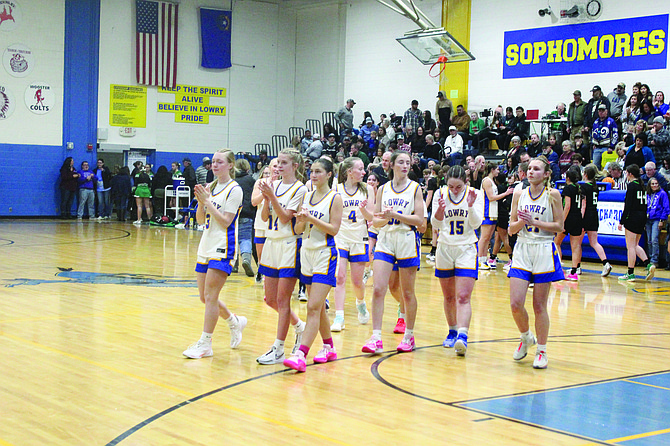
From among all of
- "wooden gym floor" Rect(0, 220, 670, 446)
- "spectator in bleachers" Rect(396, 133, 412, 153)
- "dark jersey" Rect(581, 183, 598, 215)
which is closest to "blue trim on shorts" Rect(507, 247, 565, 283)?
"wooden gym floor" Rect(0, 220, 670, 446)

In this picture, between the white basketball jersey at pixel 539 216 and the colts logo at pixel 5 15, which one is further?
the colts logo at pixel 5 15

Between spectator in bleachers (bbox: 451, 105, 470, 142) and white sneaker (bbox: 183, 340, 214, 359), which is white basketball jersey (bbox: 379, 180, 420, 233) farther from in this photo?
spectator in bleachers (bbox: 451, 105, 470, 142)

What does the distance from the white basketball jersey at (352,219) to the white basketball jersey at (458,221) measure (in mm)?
1176

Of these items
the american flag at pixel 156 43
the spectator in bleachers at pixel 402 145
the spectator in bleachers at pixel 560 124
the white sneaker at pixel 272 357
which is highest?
the american flag at pixel 156 43

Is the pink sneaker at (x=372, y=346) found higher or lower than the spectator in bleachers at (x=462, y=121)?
lower

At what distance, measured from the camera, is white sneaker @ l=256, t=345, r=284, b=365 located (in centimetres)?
612

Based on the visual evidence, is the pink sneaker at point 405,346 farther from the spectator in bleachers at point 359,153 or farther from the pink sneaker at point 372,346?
the spectator in bleachers at point 359,153

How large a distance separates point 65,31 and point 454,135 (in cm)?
1380

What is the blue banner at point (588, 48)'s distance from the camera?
759 inches

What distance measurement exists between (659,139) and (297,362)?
41.2 feet

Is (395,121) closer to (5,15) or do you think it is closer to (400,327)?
(5,15)

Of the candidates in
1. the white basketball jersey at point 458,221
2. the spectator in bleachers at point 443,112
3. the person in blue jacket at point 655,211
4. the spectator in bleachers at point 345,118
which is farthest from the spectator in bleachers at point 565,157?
the white basketball jersey at point 458,221

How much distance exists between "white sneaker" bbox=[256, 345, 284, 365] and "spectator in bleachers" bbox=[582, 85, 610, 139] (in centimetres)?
1371

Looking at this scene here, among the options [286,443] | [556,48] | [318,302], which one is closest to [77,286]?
[318,302]
